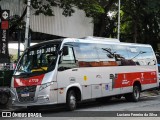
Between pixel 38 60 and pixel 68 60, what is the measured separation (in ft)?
3.78

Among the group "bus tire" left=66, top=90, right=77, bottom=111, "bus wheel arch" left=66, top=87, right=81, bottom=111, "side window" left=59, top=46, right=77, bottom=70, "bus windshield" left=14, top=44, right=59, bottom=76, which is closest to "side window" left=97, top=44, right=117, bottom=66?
"side window" left=59, top=46, right=77, bottom=70

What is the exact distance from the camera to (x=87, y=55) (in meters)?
16.5

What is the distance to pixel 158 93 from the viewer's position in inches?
990

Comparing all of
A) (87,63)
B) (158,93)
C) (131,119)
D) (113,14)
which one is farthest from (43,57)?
(113,14)

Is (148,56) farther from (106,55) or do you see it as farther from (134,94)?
(106,55)

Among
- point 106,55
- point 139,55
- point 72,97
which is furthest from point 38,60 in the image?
point 139,55

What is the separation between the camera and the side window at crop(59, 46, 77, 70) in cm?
1505

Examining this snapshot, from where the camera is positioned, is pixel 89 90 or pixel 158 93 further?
pixel 158 93

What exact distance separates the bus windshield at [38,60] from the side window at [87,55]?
4.04ft

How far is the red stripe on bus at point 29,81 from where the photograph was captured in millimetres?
14477

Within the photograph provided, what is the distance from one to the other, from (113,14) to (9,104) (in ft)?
73.9

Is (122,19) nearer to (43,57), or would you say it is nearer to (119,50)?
(119,50)

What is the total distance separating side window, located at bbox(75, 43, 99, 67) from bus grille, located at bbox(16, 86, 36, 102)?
2.46 m

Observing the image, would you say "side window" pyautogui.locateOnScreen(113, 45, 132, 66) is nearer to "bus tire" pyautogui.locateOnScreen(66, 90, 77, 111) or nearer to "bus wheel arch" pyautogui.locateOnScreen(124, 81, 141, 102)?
"bus wheel arch" pyautogui.locateOnScreen(124, 81, 141, 102)
